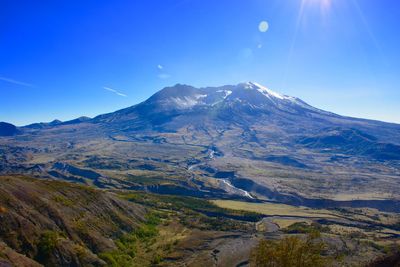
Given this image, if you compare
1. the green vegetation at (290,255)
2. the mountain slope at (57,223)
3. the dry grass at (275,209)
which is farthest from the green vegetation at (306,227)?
the green vegetation at (290,255)

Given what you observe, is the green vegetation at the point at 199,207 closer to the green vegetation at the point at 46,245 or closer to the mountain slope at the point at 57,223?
the mountain slope at the point at 57,223

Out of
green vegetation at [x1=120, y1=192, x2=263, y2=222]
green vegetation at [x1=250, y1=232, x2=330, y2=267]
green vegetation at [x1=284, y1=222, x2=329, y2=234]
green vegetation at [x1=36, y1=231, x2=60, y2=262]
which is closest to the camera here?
green vegetation at [x1=250, y1=232, x2=330, y2=267]

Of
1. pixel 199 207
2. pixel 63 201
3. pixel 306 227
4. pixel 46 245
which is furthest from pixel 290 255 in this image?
pixel 199 207

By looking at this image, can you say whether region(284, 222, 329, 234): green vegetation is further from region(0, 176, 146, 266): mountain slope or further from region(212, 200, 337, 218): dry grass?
region(0, 176, 146, 266): mountain slope

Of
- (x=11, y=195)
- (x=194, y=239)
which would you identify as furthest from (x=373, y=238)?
(x=11, y=195)

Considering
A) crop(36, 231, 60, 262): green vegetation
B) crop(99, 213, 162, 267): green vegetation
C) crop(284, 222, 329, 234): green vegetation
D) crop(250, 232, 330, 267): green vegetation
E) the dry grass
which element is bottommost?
the dry grass

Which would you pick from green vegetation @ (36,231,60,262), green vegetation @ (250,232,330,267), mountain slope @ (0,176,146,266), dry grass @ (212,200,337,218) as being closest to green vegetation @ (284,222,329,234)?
dry grass @ (212,200,337,218)

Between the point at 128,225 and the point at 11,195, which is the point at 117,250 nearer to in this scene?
the point at 128,225

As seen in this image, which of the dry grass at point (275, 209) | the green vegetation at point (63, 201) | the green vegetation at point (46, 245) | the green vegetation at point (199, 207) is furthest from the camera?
the dry grass at point (275, 209)
